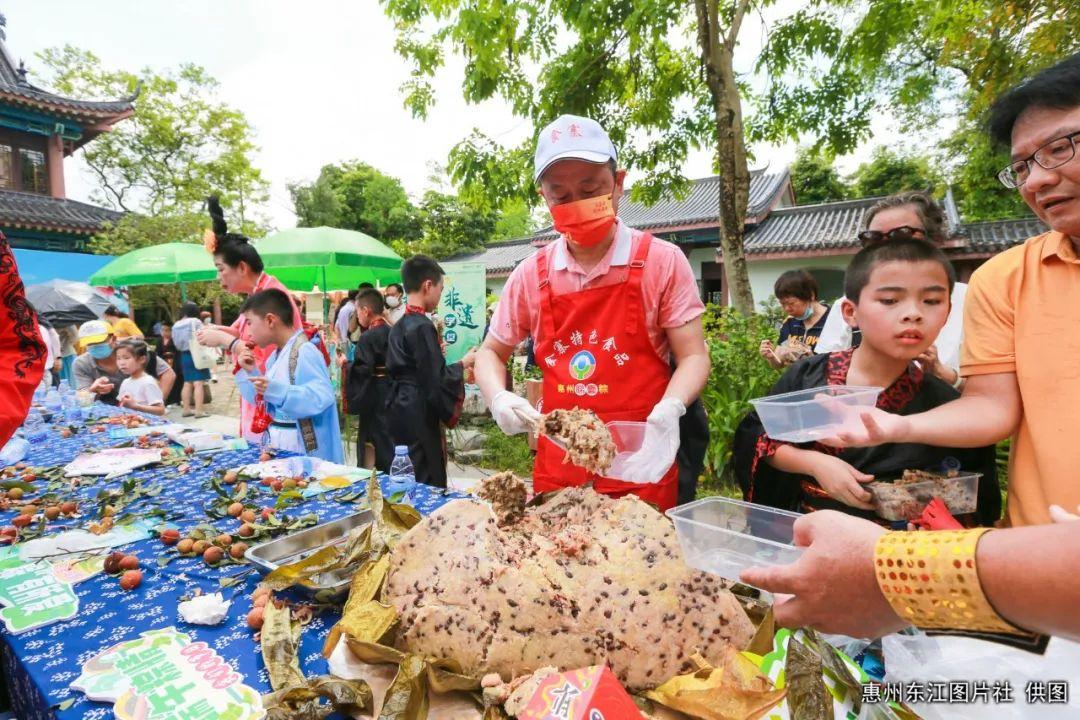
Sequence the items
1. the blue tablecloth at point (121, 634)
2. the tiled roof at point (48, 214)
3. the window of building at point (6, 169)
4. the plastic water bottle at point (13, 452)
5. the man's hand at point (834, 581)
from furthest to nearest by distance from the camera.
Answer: the window of building at point (6, 169)
the tiled roof at point (48, 214)
the plastic water bottle at point (13, 452)
the blue tablecloth at point (121, 634)
the man's hand at point (834, 581)

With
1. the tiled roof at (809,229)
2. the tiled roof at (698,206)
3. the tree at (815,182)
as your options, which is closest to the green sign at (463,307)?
the tiled roof at (809,229)

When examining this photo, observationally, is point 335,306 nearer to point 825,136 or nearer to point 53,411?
point 53,411

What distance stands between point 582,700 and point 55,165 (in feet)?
75.8

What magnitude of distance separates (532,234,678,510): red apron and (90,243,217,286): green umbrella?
885 cm

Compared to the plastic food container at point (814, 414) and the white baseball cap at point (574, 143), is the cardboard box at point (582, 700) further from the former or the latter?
the white baseball cap at point (574, 143)

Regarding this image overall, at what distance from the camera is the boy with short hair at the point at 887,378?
5.27 ft

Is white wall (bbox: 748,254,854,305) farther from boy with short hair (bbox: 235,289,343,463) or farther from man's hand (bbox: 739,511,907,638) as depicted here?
man's hand (bbox: 739,511,907,638)

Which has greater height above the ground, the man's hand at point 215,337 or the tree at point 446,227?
the tree at point 446,227

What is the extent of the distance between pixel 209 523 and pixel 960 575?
238 centimetres

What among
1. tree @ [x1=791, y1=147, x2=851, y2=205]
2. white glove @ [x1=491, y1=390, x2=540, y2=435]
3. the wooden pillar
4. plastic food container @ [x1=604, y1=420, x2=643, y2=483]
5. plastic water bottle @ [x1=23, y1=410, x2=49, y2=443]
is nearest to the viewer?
plastic food container @ [x1=604, y1=420, x2=643, y2=483]

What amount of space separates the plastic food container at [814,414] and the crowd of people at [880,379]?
0.14ft

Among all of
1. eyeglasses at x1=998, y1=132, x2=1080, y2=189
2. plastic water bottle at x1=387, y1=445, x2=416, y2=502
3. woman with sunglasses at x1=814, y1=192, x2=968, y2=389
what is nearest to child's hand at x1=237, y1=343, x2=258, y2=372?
plastic water bottle at x1=387, y1=445, x2=416, y2=502

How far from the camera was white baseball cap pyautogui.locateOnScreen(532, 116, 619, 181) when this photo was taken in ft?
6.73

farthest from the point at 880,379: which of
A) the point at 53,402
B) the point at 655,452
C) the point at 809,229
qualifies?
the point at 809,229
